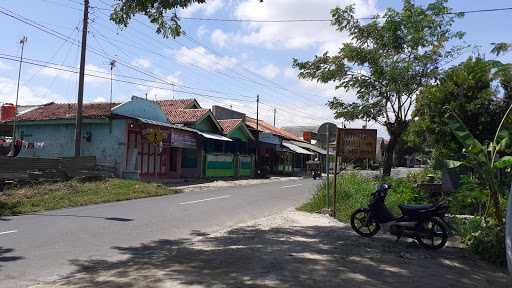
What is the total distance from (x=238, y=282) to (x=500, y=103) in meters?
11.9

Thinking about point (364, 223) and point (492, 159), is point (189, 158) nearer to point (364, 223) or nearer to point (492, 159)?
point (364, 223)

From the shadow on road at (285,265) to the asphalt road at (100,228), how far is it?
53cm

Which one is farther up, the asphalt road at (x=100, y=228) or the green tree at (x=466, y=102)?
the green tree at (x=466, y=102)

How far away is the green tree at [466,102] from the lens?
15.0 m

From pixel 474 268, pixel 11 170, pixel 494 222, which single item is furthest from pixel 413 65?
pixel 11 170

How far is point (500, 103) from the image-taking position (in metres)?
15.2

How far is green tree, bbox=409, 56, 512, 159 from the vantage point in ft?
49.4

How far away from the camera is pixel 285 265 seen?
7.32 m

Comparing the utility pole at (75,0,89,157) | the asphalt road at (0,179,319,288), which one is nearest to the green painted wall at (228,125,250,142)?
the utility pole at (75,0,89,157)

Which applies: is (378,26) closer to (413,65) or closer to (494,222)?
(413,65)

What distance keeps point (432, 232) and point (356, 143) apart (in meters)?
4.20

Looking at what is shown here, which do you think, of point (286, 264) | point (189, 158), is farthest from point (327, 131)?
point (189, 158)

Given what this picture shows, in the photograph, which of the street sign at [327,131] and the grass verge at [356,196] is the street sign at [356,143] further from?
the grass verge at [356,196]

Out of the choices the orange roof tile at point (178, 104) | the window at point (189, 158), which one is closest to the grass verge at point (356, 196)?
the window at point (189, 158)
